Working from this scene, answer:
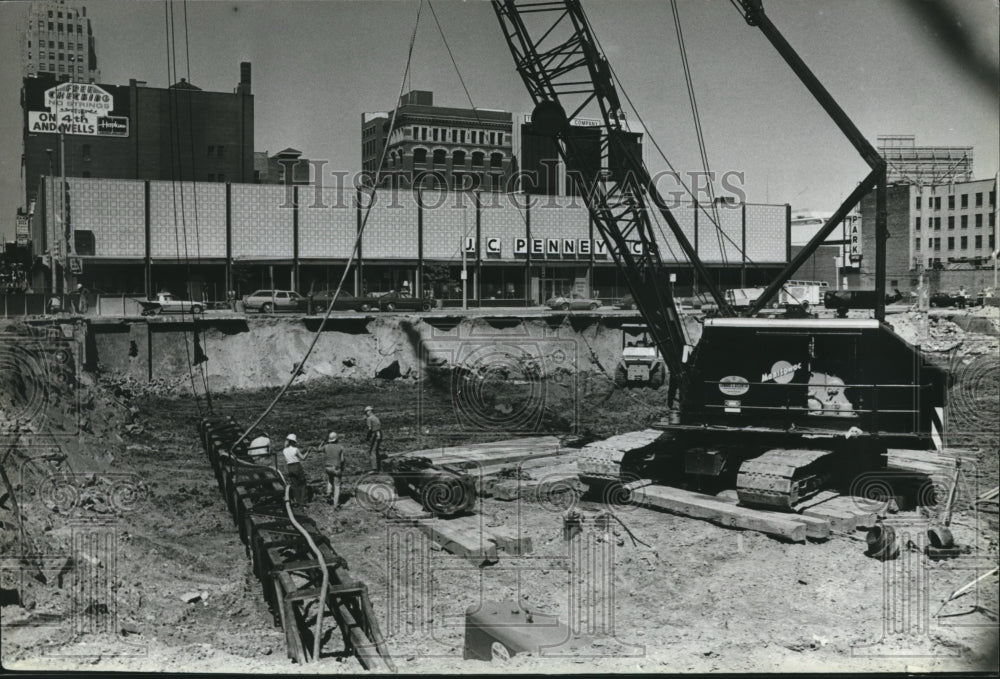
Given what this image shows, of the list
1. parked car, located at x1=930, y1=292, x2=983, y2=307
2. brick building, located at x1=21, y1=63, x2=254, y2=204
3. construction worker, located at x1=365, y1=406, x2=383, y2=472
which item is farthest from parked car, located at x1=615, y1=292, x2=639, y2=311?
construction worker, located at x1=365, y1=406, x2=383, y2=472

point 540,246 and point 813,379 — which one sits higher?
point 540,246

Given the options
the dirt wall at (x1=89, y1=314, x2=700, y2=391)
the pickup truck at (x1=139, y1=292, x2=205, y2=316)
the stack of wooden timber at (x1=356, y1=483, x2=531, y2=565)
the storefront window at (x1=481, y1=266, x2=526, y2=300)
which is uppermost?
the storefront window at (x1=481, y1=266, x2=526, y2=300)

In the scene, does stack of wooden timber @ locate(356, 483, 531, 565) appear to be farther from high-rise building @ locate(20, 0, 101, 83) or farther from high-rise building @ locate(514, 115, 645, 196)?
high-rise building @ locate(20, 0, 101, 83)

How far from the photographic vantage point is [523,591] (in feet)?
31.1

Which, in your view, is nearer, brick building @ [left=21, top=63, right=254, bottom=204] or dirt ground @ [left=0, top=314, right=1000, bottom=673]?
dirt ground @ [left=0, top=314, right=1000, bottom=673]

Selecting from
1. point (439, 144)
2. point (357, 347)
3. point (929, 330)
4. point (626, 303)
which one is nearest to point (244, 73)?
point (439, 144)

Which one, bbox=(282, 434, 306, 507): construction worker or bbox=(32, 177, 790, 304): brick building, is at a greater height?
bbox=(32, 177, 790, 304): brick building

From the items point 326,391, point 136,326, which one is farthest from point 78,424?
point 326,391

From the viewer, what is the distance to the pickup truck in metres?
23.4

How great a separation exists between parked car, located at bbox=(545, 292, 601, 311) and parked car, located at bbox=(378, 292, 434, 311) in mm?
5198

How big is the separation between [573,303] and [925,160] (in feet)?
44.5

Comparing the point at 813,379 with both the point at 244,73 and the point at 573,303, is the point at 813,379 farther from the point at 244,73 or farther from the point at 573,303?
the point at 573,303

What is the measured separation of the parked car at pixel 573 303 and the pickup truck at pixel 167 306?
12.0 m

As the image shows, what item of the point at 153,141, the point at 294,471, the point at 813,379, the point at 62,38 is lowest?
the point at 294,471
